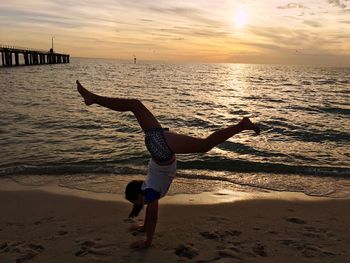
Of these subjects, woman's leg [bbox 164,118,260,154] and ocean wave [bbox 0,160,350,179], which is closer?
woman's leg [bbox 164,118,260,154]

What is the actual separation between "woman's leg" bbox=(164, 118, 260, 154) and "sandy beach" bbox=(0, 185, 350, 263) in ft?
4.33

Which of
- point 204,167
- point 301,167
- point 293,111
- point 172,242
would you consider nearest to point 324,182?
point 301,167

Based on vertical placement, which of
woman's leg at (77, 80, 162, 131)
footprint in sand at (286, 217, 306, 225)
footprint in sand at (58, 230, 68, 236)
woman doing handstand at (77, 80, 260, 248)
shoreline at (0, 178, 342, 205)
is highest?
woman's leg at (77, 80, 162, 131)

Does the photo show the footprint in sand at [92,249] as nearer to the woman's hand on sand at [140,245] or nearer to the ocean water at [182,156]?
the woman's hand on sand at [140,245]

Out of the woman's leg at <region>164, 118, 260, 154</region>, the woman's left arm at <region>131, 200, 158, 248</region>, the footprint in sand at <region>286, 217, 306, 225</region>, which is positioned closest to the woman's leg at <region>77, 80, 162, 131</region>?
the woman's leg at <region>164, 118, 260, 154</region>

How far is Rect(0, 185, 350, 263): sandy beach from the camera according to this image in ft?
16.3

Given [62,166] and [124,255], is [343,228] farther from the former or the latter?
[62,166]

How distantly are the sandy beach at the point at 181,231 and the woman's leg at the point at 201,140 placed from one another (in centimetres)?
132

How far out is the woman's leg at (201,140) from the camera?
4.80m

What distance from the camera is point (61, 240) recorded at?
5406 millimetres

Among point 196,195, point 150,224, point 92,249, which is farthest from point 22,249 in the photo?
point 196,195

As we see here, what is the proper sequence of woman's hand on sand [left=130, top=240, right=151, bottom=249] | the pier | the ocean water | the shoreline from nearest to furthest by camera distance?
1. woman's hand on sand [left=130, top=240, right=151, bottom=249]
2. the shoreline
3. the ocean water
4. the pier

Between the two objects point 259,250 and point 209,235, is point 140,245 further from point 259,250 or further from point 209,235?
point 259,250

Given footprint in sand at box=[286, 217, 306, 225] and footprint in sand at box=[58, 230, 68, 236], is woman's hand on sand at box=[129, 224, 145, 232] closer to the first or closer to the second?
footprint in sand at box=[58, 230, 68, 236]
